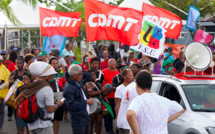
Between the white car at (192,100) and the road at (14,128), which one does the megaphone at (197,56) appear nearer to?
the white car at (192,100)

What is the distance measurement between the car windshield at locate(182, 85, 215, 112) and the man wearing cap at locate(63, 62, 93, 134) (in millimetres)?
1814

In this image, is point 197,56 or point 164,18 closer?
point 197,56

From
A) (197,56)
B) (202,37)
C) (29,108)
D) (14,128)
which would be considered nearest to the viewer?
(29,108)

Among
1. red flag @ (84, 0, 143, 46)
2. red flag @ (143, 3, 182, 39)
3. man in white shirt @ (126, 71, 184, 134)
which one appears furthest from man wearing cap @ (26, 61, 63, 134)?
red flag @ (143, 3, 182, 39)

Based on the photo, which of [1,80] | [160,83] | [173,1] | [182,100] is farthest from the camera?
[173,1]

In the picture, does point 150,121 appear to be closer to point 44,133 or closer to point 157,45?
Result: point 44,133

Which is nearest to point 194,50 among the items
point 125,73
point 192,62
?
point 192,62

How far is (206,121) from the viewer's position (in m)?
6.14

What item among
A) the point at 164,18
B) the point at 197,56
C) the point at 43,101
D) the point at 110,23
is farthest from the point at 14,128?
the point at 164,18

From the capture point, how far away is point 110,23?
34.6 feet

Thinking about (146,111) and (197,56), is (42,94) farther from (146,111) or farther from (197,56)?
(197,56)

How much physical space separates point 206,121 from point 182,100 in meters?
0.74

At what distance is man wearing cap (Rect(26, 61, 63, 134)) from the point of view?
556 cm

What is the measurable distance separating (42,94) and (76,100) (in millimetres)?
899
